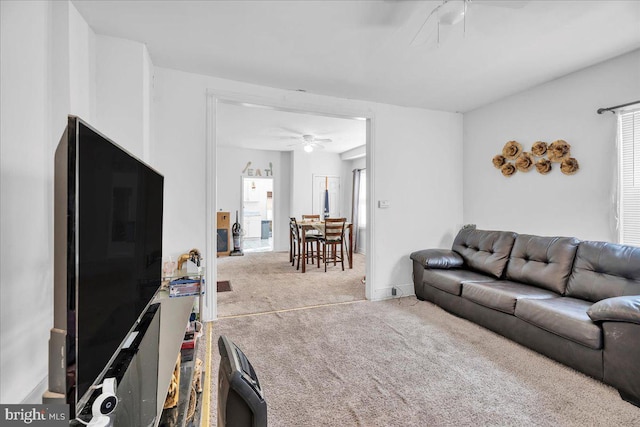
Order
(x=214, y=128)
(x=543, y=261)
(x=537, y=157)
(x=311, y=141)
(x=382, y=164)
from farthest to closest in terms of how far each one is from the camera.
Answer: (x=311, y=141) → (x=382, y=164) → (x=537, y=157) → (x=214, y=128) → (x=543, y=261)

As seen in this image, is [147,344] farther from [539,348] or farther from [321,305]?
[539,348]

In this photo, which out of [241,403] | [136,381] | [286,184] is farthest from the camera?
[286,184]

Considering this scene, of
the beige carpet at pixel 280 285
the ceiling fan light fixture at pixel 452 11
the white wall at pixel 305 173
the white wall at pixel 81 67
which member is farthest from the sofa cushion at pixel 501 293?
the white wall at pixel 305 173

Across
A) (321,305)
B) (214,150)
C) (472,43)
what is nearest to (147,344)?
(214,150)

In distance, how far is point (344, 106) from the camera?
3625 millimetres

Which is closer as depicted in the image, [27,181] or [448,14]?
[27,181]

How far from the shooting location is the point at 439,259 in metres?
3.52

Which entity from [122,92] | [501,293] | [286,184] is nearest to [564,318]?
[501,293]

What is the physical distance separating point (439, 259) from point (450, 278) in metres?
0.37

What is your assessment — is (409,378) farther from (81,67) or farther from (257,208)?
(257,208)

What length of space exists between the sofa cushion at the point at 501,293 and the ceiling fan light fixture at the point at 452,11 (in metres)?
2.21

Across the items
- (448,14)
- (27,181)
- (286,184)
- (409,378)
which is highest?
(448,14)

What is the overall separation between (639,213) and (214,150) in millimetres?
3914

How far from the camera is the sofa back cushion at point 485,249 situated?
320 cm
